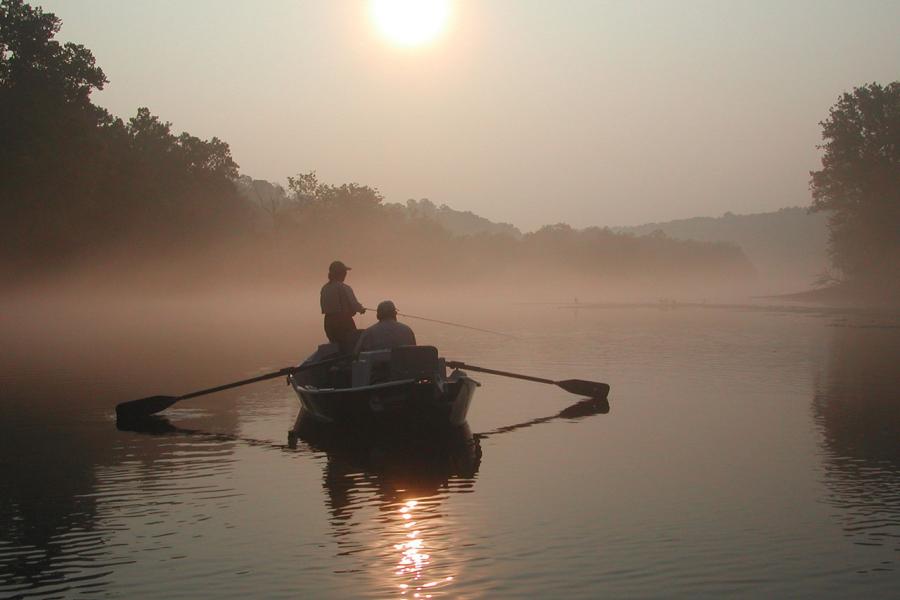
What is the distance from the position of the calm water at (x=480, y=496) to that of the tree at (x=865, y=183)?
59.3 m

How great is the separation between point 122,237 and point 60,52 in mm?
14901

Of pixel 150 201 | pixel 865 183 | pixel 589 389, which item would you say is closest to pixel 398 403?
pixel 589 389

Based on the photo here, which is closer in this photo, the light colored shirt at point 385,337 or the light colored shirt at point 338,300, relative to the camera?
the light colored shirt at point 385,337

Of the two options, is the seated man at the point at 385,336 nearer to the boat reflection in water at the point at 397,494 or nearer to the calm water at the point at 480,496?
the boat reflection in water at the point at 397,494

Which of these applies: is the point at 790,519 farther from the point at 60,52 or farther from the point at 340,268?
the point at 60,52

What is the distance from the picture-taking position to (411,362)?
48.4ft

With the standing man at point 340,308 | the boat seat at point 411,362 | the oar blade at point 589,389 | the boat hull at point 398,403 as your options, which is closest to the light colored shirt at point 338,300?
the standing man at point 340,308

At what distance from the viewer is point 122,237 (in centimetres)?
6825

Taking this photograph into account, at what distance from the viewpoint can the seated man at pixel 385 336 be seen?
638 inches

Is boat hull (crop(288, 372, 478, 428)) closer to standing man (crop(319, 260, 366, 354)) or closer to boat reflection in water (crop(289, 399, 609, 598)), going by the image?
boat reflection in water (crop(289, 399, 609, 598))

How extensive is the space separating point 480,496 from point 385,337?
525cm

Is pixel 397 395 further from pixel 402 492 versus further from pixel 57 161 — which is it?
pixel 57 161

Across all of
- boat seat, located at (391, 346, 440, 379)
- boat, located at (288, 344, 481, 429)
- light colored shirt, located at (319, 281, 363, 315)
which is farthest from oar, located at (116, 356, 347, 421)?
boat seat, located at (391, 346, 440, 379)

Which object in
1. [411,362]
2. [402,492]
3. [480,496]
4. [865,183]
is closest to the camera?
[480,496]
